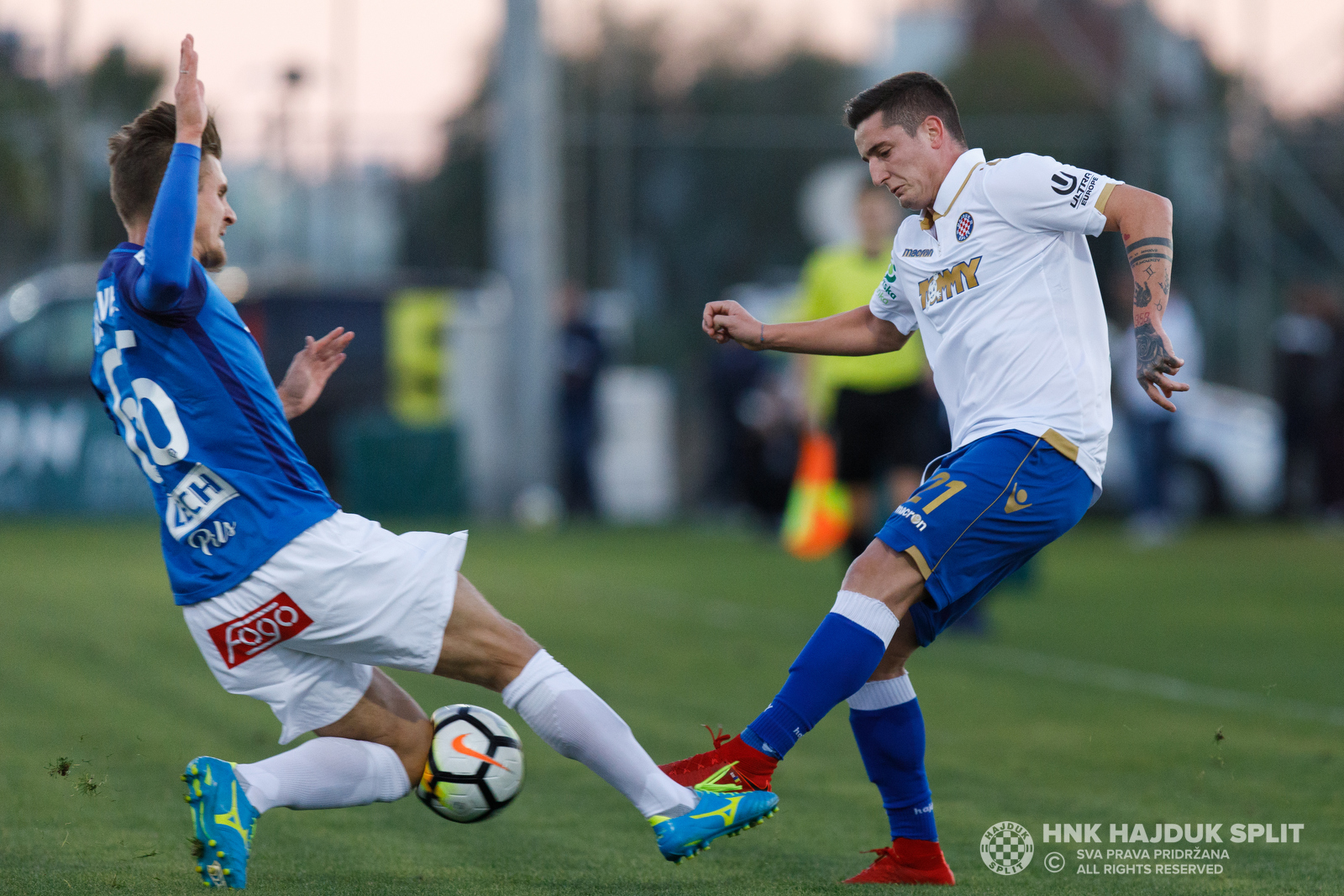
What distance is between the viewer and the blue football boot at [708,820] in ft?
12.5

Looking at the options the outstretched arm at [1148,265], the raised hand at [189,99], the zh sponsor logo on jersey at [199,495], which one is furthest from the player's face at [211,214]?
the outstretched arm at [1148,265]

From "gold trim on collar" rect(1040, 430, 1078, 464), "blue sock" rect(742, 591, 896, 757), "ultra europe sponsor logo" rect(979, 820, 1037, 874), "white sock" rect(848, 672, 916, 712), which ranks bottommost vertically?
"ultra europe sponsor logo" rect(979, 820, 1037, 874)

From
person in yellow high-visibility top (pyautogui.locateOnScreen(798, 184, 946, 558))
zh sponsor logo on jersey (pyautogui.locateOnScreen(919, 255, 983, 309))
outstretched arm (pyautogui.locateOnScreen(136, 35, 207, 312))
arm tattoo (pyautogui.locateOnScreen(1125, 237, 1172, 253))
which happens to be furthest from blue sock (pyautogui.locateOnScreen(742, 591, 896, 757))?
person in yellow high-visibility top (pyautogui.locateOnScreen(798, 184, 946, 558))

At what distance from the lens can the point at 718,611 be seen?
10.7 metres

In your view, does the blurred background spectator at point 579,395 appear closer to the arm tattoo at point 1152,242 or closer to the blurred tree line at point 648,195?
the blurred tree line at point 648,195

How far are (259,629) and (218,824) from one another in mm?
444

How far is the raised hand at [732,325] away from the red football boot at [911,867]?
1.38 meters

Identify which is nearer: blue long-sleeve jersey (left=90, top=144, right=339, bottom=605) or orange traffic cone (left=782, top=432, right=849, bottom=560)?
blue long-sleeve jersey (left=90, top=144, right=339, bottom=605)

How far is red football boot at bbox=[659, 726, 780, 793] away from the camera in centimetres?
397

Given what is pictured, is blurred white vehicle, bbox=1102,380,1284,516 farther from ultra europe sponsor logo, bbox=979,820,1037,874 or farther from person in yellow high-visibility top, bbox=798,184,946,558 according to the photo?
ultra europe sponsor logo, bbox=979,820,1037,874

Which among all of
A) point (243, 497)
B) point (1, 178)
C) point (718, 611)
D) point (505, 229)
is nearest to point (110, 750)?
point (243, 497)

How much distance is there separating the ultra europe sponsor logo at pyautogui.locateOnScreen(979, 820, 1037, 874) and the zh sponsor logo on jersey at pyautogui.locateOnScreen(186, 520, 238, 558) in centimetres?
218

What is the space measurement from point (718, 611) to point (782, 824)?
5591 millimetres

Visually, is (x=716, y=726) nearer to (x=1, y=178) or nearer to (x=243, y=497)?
(x=243, y=497)
